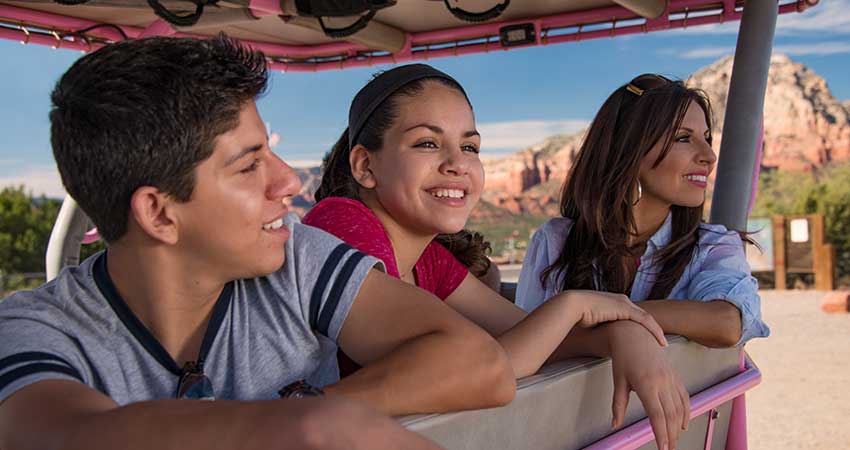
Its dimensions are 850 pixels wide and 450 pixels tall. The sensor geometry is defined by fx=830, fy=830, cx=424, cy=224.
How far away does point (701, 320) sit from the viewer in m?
1.69

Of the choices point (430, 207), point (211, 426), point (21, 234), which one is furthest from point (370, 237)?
point (21, 234)

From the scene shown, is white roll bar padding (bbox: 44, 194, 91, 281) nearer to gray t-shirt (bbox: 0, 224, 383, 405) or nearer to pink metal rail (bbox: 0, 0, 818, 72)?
pink metal rail (bbox: 0, 0, 818, 72)

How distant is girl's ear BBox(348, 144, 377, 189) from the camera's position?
175cm

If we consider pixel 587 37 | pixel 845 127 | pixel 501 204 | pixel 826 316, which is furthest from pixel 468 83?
pixel 587 37

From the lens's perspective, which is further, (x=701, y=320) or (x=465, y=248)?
(x=465, y=248)

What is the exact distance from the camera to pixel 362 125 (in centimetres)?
176

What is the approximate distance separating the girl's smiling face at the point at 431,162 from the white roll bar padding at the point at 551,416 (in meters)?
0.43

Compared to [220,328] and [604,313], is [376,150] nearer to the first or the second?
[604,313]

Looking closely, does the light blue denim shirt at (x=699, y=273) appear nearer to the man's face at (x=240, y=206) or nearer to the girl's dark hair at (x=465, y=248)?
the girl's dark hair at (x=465, y=248)

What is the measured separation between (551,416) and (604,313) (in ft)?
1.04

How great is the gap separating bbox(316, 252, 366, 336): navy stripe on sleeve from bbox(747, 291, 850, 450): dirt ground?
486cm

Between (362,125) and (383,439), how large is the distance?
3.62ft

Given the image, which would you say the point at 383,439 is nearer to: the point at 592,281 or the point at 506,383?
the point at 506,383

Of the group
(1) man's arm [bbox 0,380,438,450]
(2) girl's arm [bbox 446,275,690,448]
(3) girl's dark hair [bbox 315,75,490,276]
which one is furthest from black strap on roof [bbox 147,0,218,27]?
(1) man's arm [bbox 0,380,438,450]
